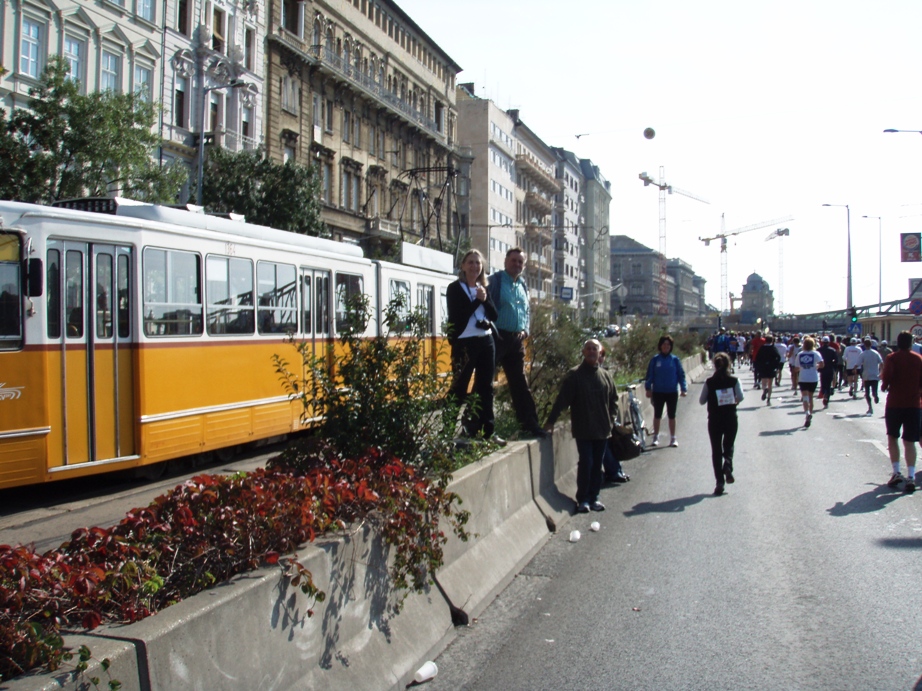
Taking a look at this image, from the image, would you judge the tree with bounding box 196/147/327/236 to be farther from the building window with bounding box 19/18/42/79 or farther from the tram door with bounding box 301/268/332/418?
the tram door with bounding box 301/268/332/418

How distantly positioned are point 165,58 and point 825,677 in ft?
119

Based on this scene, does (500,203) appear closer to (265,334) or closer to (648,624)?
(265,334)

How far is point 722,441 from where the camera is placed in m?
11.7

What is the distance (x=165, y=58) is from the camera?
121ft

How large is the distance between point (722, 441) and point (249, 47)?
3629 cm

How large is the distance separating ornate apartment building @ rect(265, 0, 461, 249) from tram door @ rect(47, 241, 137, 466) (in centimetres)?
2850

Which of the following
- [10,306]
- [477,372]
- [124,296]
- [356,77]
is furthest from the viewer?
[356,77]

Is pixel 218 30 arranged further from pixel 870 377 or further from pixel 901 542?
pixel 901 542

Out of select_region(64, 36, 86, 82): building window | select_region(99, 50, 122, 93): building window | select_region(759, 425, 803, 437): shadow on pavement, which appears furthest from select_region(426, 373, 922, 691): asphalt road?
select_region(99, 50, 122, 93): building window

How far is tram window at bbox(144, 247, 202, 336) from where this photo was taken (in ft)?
34.9

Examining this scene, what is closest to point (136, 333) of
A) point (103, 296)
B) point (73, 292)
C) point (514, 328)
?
point (103, 296)

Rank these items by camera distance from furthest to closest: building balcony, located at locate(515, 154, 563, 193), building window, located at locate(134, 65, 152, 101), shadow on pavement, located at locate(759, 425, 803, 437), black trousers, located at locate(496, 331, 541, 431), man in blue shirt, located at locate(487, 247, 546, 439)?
building balcony, located at locate(515, 154, 563, 193) → building window, located at locate(134, 65, 152, 101) → shadow on pavement, located at locate(759, 425, 803, 437) → black trousers, located at locate(496, 331, 541, 431) → man in blue shirt, located at locate(487, 247, 546, 439)

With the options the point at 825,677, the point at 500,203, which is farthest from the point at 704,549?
the point at 500,203

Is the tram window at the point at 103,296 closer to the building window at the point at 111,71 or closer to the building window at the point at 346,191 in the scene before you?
the building window at the point at 111,71
